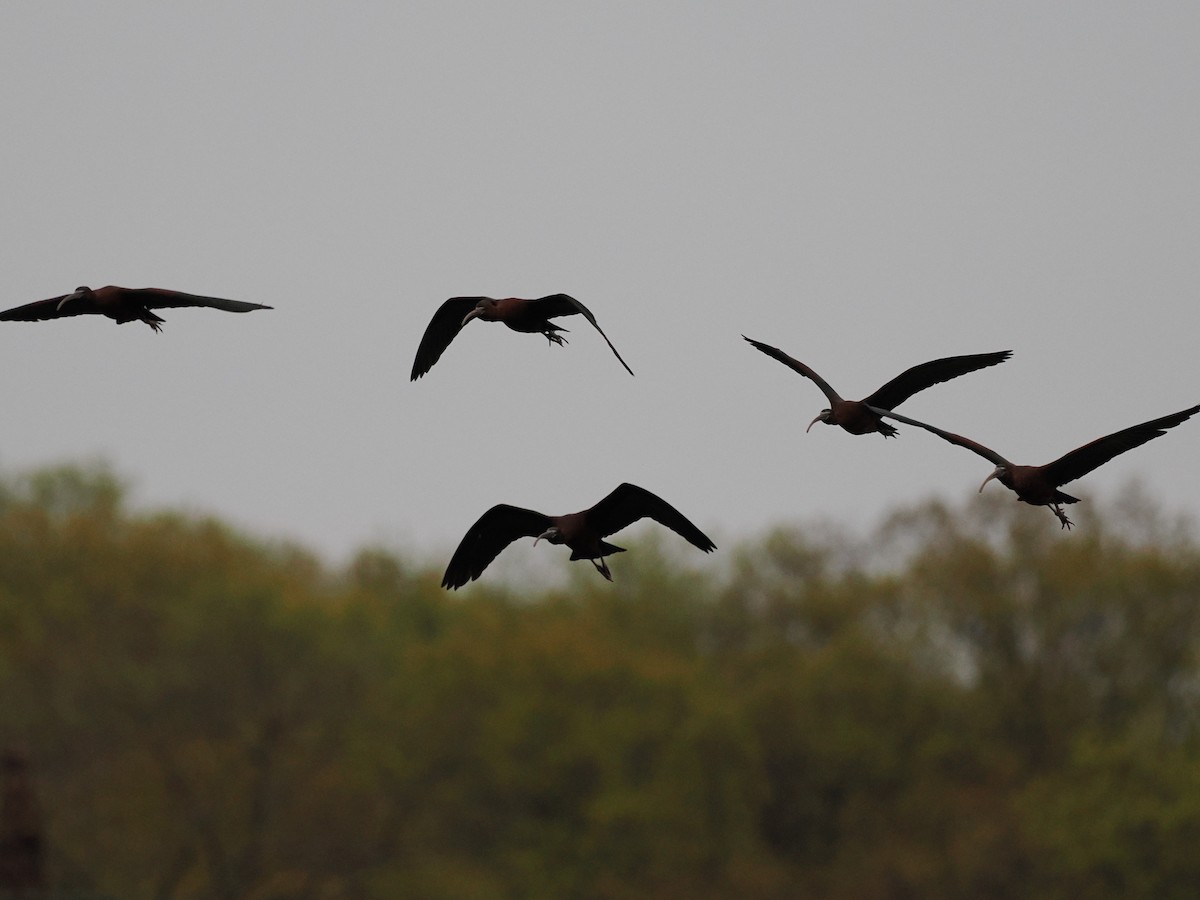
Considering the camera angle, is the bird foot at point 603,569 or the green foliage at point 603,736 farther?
the green foliage at point 603,736

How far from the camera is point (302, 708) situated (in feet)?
140

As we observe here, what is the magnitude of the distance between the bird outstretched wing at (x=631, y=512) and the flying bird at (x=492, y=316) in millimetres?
1100

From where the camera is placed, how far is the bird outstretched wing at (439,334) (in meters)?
13.6

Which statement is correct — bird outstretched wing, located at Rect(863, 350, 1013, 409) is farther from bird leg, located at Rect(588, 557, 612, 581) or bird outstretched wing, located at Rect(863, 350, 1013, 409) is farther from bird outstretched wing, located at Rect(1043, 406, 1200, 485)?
bird leg, located at Rect(588, 557, 612, 581)

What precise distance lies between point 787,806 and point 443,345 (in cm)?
3236

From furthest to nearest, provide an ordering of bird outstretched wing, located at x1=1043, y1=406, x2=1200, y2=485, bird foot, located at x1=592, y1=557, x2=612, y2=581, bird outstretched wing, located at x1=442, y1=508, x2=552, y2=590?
1. bird outstretched wing, located at x1=442, y1=508, x2=552, y2=590
2. bird outstretched wing, located at x1=1043, y1=406, x2=1200, y2=485
3. bird foot, located at x1=592, y1=557, x2=612, y2=581

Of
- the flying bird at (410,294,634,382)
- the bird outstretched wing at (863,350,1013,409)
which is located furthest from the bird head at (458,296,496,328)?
the bird outstretched wing at (863,350,1013,409)

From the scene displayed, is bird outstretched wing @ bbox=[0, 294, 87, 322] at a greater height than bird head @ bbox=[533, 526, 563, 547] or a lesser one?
greater

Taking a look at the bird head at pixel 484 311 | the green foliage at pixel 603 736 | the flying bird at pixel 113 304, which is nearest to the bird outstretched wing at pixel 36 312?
the flying bird at pixel 113 304

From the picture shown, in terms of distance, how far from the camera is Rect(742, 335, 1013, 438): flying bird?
11641 millimetres

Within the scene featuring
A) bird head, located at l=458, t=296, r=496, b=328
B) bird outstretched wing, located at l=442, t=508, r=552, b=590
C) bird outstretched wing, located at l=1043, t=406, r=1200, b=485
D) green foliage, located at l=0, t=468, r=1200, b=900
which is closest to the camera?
bird outstretched wing, located at l=1043, t=406, r=1200, b=485

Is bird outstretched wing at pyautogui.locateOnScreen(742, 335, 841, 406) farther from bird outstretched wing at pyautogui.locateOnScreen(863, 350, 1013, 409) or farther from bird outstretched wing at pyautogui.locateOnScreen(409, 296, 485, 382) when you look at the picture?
bird outstretched wing at pyautogui.locateOnScreen(409, 296, 485, 382)

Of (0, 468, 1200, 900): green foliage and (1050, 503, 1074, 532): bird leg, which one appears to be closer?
(1050, 503, 1074, 532): bird leg

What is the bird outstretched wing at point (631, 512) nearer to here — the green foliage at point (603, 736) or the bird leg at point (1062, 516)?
the bird leg at point (1062, 516)
